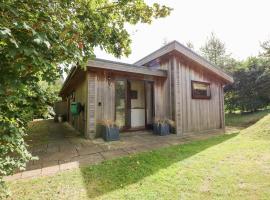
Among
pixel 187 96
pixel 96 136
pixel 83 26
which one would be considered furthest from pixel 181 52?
pixel 83 26

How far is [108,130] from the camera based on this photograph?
218 inches

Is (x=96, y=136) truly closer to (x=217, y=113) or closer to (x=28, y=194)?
(x=28, y=194)

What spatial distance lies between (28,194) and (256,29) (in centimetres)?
A: 3083

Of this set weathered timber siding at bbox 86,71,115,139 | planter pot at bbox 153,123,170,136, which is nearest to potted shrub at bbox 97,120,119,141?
weathered timber siding at bbox 86,71,115,139

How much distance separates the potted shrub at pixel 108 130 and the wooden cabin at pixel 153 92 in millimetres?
220

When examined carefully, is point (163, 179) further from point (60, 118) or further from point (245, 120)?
point (60, 118)

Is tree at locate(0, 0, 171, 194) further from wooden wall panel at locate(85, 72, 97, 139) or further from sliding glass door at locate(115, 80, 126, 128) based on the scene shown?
sliding glass door at locate(115, 80, 126, 128)

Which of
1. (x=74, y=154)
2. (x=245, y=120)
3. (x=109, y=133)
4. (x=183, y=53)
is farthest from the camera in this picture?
(x=245, y=120)

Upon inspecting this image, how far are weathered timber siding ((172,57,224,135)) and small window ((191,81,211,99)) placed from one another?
153mm

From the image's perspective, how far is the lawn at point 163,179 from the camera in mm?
2383

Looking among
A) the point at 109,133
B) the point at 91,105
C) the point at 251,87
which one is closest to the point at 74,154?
the point at 109,133

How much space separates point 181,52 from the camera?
Result: 680 centimetres

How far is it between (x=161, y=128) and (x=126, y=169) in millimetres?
3427

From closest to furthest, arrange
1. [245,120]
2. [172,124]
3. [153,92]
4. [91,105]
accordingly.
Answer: [91,105] < [172,124] < [153,92] < [245,120]
